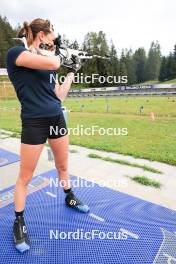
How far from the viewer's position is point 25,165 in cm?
232

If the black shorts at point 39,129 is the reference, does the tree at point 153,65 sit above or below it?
above

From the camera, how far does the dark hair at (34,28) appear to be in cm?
212

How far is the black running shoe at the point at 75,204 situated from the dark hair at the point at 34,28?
1.80m

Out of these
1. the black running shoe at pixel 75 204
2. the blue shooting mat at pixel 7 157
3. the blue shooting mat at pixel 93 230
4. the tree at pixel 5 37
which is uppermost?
the tree at pixel 5 37

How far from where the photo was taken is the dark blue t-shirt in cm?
207

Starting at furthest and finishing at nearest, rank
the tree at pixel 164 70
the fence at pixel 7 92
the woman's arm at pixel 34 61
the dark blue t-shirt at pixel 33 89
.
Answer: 1. the tree at pixel 164 70
2. the fence at pixel 7 92
3. the dark blue t-shirt at pixel 33 89
4. the woman's arm at pixel 34 61

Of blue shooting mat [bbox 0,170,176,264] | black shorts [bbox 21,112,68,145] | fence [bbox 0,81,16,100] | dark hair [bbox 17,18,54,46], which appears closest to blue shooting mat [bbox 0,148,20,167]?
blue shooting mat [bbox 0,170,176,264]

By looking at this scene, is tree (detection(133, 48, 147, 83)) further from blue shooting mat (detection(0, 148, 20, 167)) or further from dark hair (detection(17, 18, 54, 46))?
dark hair (detection(17, 18, 54, 46))

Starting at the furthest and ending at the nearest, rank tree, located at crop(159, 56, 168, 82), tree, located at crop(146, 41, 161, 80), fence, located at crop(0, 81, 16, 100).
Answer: tree, located at crop(146, 41, 161, 80)
tree, located at crop(159, 56, 168, 82)
fence, located at crop(0, 81, 16, 100)

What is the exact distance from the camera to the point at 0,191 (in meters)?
3.45

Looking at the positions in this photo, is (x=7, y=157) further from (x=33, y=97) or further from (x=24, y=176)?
(x=33, y=97)

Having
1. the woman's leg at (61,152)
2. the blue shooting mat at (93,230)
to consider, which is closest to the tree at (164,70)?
the blue shooting mat at (93,230)

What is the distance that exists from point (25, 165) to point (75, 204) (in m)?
0.96

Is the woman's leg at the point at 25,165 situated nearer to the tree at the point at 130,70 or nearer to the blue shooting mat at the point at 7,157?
the blue shooting mat at the point at 7,157
